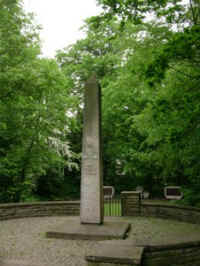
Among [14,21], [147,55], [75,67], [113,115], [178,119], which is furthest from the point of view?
[75,67]

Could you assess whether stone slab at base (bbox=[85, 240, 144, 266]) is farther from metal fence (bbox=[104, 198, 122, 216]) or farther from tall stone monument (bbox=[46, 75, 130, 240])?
metal fence (bbox=[104, 198, 122, 216])

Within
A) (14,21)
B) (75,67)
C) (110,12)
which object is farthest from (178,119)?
(75,67)

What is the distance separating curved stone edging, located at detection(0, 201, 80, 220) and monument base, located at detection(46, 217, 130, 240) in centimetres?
308

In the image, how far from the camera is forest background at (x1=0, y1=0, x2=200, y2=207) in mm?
6742

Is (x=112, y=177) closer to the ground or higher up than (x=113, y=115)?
closer to the ground

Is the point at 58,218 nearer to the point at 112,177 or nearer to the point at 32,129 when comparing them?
the point at 32,129

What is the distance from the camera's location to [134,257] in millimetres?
3582

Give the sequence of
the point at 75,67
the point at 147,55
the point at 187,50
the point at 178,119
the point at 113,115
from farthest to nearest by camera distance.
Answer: the point at 75,67
the point at 113,115
the point at 147,55
the point at 178,119
the point at 187,50

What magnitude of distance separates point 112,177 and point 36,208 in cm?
1458

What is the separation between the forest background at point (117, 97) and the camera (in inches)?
265

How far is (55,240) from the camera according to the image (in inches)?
269

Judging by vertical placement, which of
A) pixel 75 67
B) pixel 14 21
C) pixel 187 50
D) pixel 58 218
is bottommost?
pixel 58 218

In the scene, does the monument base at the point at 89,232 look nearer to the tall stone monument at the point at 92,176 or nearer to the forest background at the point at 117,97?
the tall stone monument at the point at 92,176

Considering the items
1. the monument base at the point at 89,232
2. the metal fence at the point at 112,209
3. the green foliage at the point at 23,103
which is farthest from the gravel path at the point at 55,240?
the green foliage at the point at 23,103
